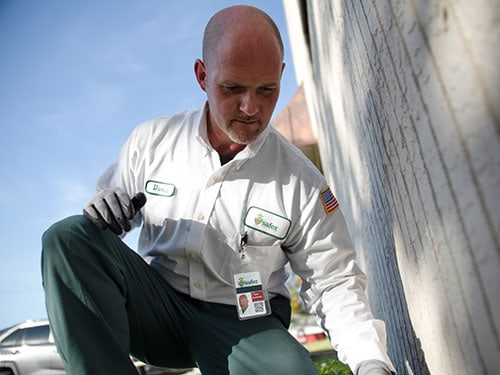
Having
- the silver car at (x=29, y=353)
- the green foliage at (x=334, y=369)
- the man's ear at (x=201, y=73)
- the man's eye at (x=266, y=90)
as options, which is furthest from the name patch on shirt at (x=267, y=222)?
the silver car at (x=29, y=353)

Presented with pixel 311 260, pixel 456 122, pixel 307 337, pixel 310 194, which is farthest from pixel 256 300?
pixel 307 337

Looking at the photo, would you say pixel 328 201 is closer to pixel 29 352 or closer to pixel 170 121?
pixel 170 121

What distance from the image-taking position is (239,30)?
180 centimetres

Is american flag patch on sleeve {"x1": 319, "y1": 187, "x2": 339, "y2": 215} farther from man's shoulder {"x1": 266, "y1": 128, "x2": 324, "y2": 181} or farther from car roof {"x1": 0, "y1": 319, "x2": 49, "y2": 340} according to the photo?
car roof {"x1": 0, "y1": 319, "x2": 49, "y2": 340}

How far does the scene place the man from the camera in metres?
1.54

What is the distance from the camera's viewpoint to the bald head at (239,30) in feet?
5.86

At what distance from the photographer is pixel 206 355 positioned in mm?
1720

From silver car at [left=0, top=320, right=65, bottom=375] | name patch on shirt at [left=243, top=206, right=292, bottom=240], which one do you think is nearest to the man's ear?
name patch on shirt at [left=243, top=206, right=292, bottom=240]

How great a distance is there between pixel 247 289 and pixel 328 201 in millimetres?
441

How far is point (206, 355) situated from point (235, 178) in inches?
26.1

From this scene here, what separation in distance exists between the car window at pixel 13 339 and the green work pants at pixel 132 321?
10195 millimetres

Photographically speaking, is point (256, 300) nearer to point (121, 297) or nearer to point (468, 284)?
point (121, 297)

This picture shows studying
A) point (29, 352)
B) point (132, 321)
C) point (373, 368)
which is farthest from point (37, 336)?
point (373, 368)

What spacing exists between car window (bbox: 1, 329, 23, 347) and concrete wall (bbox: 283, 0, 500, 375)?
1071 centimetres
